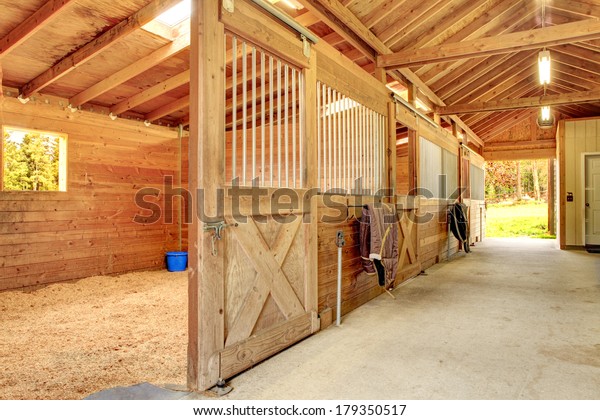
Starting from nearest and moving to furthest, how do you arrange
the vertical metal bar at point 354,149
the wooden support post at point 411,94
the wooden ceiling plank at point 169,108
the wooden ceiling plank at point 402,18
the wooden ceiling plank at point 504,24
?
the vertical metal bar at point 354,149 → the wooden ceiling plank at point 402,18 → the wooden ceiling plank at point 504,24 → the wooden ceiling plank at point 169,108 → the wooden support post at point 411,94

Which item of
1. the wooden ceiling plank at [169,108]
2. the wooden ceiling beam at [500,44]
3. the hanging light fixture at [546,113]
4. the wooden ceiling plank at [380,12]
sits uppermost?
the wooden ceiling plank at [380,12]

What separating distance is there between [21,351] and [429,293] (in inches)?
139

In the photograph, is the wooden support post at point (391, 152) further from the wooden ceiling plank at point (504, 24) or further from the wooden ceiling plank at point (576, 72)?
the wooden ceiling plank at point (576, 72)

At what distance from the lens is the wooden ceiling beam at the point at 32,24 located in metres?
2.88

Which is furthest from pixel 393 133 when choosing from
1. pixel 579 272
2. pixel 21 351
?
pixel 21 351

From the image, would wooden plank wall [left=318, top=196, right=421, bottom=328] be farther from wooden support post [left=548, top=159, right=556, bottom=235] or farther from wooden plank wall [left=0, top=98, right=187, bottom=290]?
wooden support post [left=548, top=159, right=556, bottom=235]

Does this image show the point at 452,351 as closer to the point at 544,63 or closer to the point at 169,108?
the point at 544,63

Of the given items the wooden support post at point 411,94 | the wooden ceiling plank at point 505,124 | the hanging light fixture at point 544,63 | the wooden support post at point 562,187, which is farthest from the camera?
the wooden ceiling plank at point 505,124

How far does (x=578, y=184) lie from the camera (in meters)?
7.61

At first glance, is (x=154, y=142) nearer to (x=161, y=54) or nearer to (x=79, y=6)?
(x=161, y=54)

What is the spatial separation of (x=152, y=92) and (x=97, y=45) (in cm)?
122

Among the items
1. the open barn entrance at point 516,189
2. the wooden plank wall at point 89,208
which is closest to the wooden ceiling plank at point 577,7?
the wooden plank wall at point 89,208

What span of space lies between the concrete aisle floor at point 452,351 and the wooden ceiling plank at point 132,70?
116 inches

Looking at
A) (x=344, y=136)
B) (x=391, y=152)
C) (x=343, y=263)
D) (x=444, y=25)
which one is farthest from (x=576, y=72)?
(x=343, y=263)
